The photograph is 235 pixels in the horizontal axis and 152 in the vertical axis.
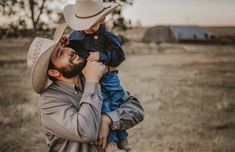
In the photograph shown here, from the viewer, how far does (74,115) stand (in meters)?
2.62

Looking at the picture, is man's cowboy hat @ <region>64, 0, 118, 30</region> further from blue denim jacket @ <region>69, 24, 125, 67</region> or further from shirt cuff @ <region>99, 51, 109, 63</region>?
shirt cuff @ <region>99, 51, 109, 63</region>

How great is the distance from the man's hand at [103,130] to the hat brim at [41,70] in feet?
1.28

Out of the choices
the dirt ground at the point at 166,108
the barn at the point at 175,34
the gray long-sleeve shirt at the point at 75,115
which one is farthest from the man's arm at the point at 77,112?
the barn at the point at 175,34

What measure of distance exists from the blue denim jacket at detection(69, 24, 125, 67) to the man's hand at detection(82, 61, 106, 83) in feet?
0.29

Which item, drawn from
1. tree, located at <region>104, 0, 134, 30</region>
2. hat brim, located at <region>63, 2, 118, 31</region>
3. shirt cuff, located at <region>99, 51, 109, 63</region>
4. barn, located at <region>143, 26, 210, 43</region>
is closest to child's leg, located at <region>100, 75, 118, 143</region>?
shirt cuff, located at <region>99, 51, 109, 63</region>

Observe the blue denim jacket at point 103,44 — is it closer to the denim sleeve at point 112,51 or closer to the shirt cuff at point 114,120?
the denim sleeve at point 112,51

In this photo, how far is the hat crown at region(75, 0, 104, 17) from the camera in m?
2.95

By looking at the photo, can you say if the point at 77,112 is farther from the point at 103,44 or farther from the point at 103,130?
the point at 103,44

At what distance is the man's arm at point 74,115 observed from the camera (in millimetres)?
2584

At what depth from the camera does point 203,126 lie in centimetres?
934

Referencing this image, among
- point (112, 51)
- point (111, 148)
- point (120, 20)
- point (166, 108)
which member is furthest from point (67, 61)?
point (120, 20)

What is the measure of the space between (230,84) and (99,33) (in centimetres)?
1233

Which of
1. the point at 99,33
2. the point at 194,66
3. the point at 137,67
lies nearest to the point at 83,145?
the point at 99,33

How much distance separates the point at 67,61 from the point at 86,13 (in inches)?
14.6
